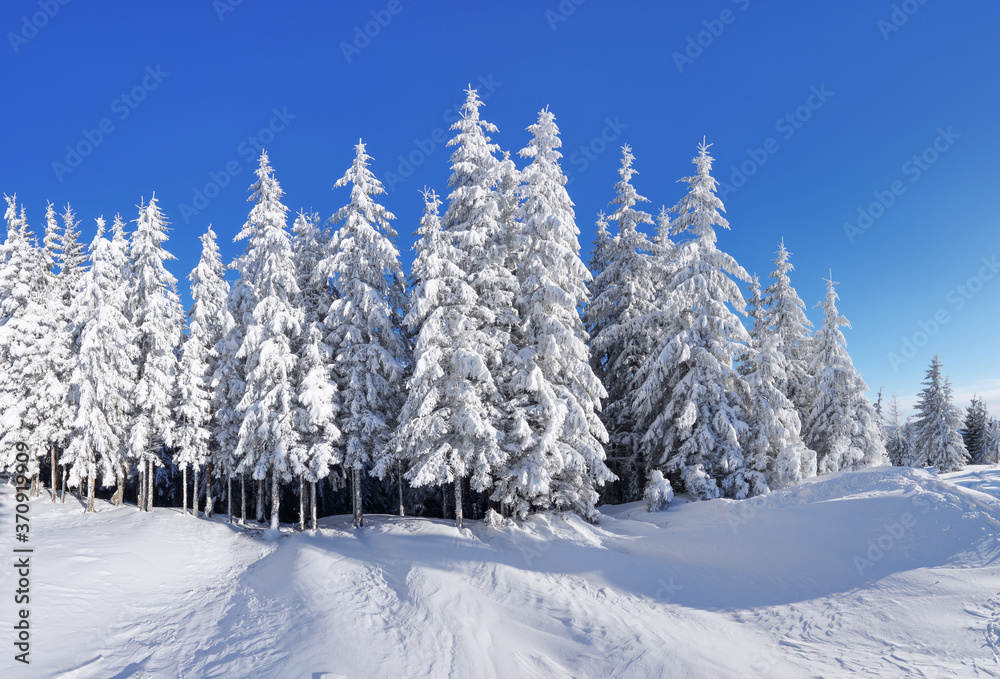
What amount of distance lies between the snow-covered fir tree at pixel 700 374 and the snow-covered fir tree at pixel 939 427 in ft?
89.7

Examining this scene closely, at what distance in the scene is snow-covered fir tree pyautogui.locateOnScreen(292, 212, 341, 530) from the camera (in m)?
18.4

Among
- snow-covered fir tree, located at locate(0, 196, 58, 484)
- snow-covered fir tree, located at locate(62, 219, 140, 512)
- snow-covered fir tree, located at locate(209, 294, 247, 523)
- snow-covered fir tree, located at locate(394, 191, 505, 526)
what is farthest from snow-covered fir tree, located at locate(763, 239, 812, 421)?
snow-covered fir tree, located at locate(0, 196, 58, 484)

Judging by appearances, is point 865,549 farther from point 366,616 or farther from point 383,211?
point 383,211

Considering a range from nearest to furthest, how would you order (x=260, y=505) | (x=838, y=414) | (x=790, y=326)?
(x=260, y=505) → (x=838, y=414) → (x=790, y=326)

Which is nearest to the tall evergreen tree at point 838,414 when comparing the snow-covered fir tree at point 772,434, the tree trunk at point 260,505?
the snow-covered fir tree at point 772,434

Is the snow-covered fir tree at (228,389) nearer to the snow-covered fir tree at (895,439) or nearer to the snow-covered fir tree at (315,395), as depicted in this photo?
the snow-covered fir tree at (315,395)

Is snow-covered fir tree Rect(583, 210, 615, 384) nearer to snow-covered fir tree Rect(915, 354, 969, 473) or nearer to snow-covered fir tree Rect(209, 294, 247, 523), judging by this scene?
snow-covered fir tree Rect(209, 294, 247, 523)

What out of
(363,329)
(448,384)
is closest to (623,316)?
(448,384)

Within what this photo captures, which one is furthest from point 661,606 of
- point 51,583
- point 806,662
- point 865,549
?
point 51,583

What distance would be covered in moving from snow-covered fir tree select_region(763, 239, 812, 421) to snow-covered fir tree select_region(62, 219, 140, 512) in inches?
1427

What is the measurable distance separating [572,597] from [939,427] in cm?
4057

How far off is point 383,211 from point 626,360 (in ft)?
46.6

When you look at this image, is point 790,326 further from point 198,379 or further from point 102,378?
point 102,378

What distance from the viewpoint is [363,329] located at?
66.1 feet
